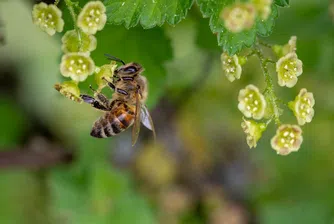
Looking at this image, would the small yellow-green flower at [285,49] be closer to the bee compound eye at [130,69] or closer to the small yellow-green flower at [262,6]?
the small yellow-green flower at [262,6]

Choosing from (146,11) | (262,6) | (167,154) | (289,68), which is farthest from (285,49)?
(167,154)

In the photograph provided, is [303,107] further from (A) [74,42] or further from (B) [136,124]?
(A) [74,42]

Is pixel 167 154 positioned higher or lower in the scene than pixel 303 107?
lower

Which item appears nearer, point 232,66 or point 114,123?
point 232,66

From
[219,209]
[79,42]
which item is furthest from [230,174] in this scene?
[79,42]

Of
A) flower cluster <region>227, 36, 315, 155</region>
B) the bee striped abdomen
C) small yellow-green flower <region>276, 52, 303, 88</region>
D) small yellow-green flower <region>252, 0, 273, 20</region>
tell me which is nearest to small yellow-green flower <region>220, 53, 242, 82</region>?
flower cluster <region>227, 36, 315, 155</region>

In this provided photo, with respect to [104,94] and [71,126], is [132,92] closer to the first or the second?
[104,94]

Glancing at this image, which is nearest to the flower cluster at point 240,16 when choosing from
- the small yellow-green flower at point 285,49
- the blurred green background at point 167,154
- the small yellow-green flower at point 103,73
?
the small yellow-green flower at point 285,49
